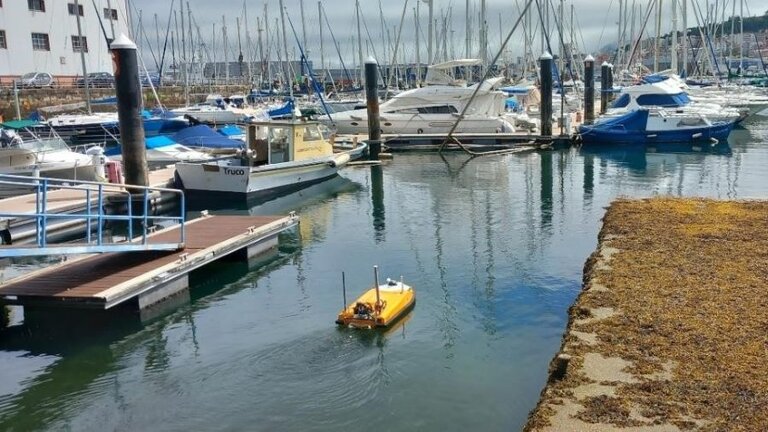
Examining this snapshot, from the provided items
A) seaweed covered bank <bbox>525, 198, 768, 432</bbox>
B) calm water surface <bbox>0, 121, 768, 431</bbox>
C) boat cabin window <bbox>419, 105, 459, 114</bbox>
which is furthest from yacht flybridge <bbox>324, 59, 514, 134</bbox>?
seaweed covered bank <bbox>525, 198, 768, 432</bbox>

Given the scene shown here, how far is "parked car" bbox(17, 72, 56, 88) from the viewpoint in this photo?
46.0 metres

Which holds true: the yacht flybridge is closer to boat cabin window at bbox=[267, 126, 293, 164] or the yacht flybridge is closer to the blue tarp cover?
the blue tarp cover

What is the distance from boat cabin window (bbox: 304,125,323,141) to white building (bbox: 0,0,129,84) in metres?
23.5

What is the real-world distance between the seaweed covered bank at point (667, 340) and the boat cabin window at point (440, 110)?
87.7 ft

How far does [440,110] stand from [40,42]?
27756 mm

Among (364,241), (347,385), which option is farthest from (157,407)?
(364,241)

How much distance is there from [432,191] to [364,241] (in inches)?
315

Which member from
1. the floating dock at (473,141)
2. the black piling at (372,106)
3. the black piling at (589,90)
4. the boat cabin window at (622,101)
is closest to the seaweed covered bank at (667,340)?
the black piling at (372,106)

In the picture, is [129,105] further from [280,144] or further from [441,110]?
[441,110]

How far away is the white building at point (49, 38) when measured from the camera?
152 feet

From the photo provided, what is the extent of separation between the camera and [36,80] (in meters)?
46.4

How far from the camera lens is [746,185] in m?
24.5

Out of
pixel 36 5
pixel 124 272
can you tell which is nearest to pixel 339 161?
pixel 124 272

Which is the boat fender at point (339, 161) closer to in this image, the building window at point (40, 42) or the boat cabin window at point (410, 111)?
the boat cabin window at point (410, 111)
